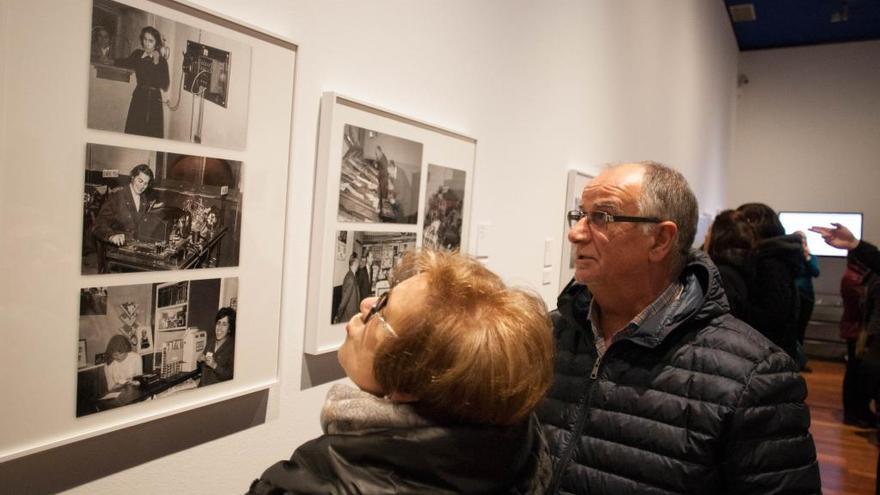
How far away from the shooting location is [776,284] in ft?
10.9

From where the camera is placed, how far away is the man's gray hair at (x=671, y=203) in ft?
5.07

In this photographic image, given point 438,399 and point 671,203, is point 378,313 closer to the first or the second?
point 438,399

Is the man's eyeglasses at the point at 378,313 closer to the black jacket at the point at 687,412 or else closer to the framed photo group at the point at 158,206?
the framed photo group at the point at 158,206

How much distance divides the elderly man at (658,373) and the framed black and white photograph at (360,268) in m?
0.51

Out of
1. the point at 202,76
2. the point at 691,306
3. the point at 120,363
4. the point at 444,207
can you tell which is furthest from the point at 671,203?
→ the point at 120,363

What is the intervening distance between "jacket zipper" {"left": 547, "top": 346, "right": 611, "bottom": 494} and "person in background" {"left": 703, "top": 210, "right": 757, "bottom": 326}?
2.19 metres

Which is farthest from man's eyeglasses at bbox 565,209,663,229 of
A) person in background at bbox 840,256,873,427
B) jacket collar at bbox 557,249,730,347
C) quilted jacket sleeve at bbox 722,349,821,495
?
person in background at bbox 840,256,873,427

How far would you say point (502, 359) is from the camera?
0.89 meters

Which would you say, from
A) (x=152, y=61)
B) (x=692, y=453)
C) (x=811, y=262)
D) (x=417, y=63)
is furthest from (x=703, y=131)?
(x=152, y=61)

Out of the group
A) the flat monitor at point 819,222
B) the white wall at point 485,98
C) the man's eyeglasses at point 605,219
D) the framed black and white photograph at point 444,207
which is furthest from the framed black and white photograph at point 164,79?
the flat monitor at point 819,222

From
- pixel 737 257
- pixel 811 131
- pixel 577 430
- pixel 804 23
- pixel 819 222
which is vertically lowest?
pixel 577 430

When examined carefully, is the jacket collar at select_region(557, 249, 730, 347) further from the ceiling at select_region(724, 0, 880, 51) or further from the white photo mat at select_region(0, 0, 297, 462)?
the ceiling at select_region(724, 0, 880, 51)

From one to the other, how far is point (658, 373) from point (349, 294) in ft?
2.64

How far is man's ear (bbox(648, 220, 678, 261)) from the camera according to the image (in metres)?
1.53
